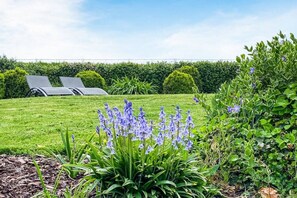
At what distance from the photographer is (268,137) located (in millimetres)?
2791

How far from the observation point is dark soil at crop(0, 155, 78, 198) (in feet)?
8.89

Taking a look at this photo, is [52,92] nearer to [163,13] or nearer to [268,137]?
[163,13]

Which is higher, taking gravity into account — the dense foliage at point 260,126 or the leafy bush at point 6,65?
the leafy bush at point 6,65

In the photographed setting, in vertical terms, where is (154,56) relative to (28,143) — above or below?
above

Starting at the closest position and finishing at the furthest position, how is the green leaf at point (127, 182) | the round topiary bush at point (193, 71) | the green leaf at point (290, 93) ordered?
the green leaf at point (127, 182) → the green leaf at point (290, 93) → the round topiary bush at point (193, 71)

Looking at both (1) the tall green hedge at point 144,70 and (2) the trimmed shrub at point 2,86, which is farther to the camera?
(1) the tall green hedge at point 144,70

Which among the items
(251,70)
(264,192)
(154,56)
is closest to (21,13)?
(251,70)

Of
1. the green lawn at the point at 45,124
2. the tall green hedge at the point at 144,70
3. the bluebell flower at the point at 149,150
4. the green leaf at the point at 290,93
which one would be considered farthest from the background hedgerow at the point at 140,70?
the bluebell flower at the point at 149,150

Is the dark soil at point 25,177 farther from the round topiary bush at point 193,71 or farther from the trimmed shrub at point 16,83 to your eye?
the round topiary bush at point 193,71

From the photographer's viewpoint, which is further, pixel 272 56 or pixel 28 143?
pixel 28 143

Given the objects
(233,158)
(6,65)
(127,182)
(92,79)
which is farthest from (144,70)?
(127,182)

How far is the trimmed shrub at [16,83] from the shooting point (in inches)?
519

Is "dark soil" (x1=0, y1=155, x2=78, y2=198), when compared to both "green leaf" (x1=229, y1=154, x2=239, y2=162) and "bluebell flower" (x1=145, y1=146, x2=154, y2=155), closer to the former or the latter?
"bluebell flower" (x1=145, y1=146, x2=154, y2=155)

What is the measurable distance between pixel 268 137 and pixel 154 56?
45.7ft
